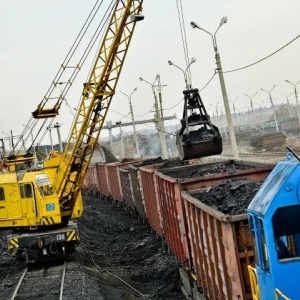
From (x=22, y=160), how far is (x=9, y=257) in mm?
3611

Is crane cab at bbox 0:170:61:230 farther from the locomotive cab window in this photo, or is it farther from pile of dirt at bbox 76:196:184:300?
the locomotive cab window

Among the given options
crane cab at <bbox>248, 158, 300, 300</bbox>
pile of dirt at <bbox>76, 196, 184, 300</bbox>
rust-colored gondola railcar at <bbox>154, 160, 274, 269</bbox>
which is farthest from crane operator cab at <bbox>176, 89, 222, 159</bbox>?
crane cab at <bbox>248, 158, 300, 300</bbox>

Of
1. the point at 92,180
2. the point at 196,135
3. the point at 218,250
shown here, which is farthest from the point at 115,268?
the point at 92,180

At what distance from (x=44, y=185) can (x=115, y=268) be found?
3.26 m

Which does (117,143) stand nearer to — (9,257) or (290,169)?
(9,257)

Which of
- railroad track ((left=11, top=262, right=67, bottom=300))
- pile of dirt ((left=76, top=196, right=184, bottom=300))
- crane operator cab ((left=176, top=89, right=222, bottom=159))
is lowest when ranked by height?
pile of dirt ((left=76, top=196, right=184, bottom=300))

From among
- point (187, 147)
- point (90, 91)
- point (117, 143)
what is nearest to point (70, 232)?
point (90, 91)

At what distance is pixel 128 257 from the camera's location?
18.0 metres

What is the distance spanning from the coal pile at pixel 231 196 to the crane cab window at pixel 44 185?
7553 mm

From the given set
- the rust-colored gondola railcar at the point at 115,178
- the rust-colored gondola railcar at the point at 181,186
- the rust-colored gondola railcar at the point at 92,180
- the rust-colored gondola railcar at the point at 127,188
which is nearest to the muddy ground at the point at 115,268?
the rust-colored gondola railcar at the point at 181,186

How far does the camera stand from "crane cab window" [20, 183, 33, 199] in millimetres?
16234

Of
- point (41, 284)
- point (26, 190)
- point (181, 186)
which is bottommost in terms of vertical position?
point (41, 284)

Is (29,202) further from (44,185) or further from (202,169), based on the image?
(202,169)

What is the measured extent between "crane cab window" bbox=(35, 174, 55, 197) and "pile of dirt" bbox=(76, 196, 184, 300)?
2413mm
